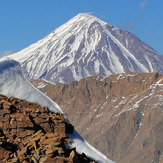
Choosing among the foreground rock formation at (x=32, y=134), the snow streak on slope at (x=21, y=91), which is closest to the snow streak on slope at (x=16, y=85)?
the snow streak on slope at (x=21, y=91)

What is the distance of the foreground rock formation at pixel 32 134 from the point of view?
28.1 ft

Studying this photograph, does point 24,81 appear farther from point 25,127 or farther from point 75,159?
point 75,159

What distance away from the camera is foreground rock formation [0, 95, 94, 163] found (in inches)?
337

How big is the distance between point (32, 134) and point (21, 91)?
1.37m

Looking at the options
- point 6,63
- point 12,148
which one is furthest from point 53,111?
point 12,148

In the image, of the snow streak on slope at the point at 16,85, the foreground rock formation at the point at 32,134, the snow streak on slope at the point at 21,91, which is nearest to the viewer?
the foreground rock formation at the point at 32,134

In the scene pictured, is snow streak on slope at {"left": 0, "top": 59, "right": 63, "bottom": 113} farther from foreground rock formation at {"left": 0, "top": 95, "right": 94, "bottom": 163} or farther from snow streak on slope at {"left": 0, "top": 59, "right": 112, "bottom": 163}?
foreground rock formation at {"left": 0, "top": 95, "right": 94, "bottom": 163}

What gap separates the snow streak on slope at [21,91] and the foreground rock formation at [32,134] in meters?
0.15

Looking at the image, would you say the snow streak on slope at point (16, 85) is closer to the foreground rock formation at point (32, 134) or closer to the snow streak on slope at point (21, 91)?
the snow streak on slope at point (21, 91)

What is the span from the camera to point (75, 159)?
8.74m

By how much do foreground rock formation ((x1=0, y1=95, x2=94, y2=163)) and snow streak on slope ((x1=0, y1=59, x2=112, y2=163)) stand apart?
0.48 feet

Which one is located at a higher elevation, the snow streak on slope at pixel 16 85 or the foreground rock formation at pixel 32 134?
the snow streak on slope at pixel 16 85

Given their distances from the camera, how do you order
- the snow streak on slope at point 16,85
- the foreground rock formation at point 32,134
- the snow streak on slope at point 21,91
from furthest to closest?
1. the snow streak on slope at point 16,85
2. the snow streak on slope at point 21,91
3. the foreground rock formation at point 32,134

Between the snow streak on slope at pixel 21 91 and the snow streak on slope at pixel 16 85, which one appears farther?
the snow streak on slope at pixel 16 85
